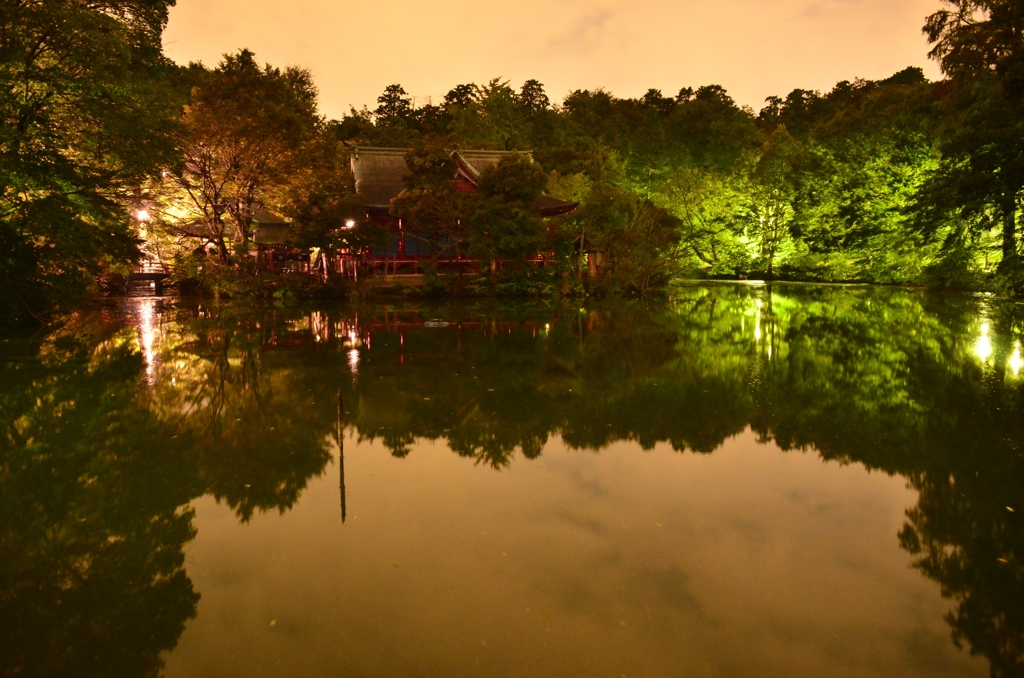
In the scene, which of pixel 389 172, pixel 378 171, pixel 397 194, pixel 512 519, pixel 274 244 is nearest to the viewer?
pixel 512 519

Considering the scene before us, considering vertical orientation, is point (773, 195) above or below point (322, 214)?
above

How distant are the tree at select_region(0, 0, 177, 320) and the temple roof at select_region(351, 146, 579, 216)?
42.3 feet

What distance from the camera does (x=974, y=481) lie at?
5.47m

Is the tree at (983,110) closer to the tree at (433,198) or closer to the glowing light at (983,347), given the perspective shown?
the glowing light at (983,347)

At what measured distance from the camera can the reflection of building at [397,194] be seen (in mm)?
26828

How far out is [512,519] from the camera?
16.1 feet

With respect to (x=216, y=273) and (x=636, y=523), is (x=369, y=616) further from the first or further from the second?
(x=216, y=273)

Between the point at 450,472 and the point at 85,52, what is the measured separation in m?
14.1

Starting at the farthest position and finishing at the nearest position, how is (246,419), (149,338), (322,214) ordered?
(322,214) < (149,338) < (246,419)

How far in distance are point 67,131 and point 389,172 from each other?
1792cm

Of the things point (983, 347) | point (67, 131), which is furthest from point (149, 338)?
point (983, 347)

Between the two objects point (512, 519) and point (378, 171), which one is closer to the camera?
point (512, 519)

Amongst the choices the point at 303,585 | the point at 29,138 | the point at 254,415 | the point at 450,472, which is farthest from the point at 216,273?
the point at 303,585

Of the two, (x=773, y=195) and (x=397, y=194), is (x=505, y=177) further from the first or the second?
(x=773, y=195)
